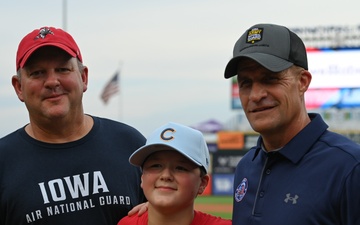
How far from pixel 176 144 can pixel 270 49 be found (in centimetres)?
64

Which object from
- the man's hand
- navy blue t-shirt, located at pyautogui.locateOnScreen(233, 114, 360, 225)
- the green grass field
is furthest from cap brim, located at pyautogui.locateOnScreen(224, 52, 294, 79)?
the green grass field

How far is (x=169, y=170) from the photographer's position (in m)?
3.24

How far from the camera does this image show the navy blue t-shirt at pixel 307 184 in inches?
111

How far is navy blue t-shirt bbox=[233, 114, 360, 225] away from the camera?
111 inches

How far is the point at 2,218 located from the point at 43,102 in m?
0.66

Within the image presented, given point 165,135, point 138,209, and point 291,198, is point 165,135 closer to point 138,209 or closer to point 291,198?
point 138,209

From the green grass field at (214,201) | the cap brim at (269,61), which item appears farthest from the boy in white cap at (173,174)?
the green grass field at (214,201)

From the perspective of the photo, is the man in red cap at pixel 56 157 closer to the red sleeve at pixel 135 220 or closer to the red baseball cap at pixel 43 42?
the red baseball cap at pixel 43 42

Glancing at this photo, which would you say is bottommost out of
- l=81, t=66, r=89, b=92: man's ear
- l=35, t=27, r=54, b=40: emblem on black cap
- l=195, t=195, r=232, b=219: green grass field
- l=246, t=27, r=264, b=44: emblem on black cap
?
Result: l=195, t=195, r=232, b=219: green grass field

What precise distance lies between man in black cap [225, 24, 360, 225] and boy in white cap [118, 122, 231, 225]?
A: 0.25 meters

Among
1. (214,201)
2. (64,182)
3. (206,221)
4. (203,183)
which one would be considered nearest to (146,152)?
Result: (203,183)

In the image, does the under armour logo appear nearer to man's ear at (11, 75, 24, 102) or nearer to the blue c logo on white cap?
the blue c logo on white cap

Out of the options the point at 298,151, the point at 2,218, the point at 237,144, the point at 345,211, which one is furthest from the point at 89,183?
the point at 237,144

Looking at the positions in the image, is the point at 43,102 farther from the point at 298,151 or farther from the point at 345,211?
the point at 345,211
